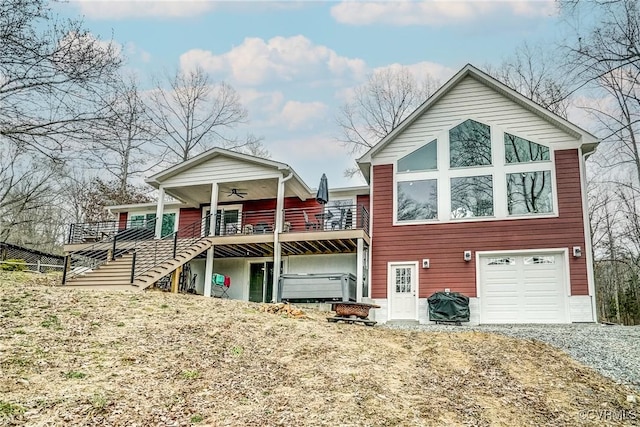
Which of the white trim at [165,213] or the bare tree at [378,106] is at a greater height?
the bare tree at [378,106]

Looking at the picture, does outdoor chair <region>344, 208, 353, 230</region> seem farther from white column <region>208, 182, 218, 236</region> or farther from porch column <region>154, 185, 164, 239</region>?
porch column <region>154, 185, 164, 239</region>

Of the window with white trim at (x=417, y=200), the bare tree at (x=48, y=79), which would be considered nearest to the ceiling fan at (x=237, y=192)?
the window with white trim at (x=417, y=200)

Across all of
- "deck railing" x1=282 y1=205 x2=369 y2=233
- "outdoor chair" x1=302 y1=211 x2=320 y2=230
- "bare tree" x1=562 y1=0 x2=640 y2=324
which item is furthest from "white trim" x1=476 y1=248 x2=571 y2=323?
"outdoor chair" x1=302 y1=211 x2=320 y2=230

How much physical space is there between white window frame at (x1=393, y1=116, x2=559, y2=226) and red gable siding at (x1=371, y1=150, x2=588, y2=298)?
139mm

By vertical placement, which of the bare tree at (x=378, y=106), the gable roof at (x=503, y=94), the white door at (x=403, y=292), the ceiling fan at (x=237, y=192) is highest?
the bare tree at (x=378, y=106)

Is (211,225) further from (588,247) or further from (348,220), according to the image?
(588,247)

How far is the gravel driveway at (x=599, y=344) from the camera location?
7348mm

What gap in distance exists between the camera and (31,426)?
14.9 feet

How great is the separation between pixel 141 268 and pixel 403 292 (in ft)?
22.9

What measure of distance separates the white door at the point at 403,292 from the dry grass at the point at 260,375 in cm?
404

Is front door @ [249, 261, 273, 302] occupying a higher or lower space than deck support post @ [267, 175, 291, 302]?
lower

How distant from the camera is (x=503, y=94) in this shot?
1393cm

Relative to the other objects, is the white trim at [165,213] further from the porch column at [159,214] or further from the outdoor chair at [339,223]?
the outdoor chair at [339,223]

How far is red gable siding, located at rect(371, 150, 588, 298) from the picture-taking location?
12734 mm
